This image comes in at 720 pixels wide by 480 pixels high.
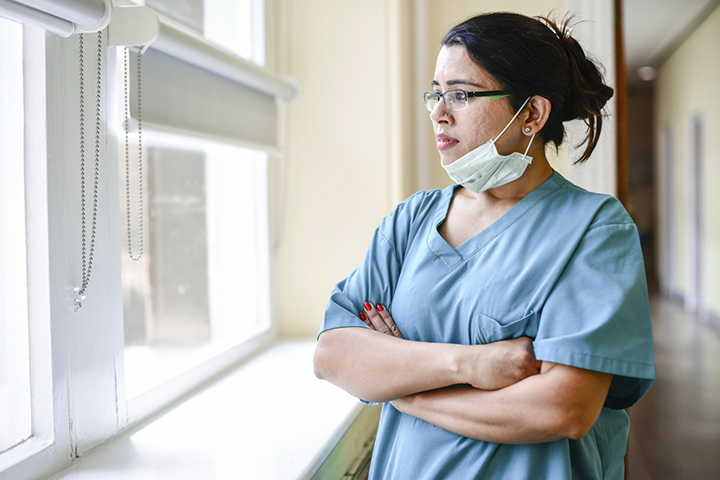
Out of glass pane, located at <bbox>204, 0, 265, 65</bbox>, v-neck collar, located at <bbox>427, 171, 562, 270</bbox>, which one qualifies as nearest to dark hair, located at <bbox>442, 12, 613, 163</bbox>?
v-neck collar, located at <bbox>427, 171, 562, 270</bbox>

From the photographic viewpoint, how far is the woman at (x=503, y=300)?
93cm

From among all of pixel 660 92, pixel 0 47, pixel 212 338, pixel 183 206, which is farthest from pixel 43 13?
pixel 660 92

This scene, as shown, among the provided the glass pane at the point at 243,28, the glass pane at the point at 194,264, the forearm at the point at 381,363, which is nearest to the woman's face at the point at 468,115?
the forearm at the point at 381,363

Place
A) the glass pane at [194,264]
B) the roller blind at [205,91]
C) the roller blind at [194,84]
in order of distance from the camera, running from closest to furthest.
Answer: the roller blind at [194,84] → the roller blind at [205,91] → the glass pane at [194,264]

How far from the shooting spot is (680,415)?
11.6 ft

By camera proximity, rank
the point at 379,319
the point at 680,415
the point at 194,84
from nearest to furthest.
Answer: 1. the point at 379,319
2. the point at 194,84
3. the point at 680,415

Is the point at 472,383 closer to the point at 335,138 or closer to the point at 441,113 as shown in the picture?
the point at 441,113

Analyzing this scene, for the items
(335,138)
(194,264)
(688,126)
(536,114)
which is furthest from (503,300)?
(688,126)

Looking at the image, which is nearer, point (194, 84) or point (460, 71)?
point (460, 71)

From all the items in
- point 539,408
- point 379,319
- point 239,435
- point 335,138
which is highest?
point 335,138

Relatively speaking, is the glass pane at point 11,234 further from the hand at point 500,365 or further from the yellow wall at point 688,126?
the yellow wall at point 688,126

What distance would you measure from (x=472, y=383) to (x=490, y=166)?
0.39 m

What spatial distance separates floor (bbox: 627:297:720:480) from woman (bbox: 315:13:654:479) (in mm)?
1907

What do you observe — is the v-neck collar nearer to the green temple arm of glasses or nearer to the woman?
the woman
